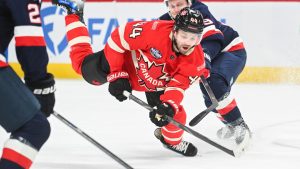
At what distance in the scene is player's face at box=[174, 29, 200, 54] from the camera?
291 cm

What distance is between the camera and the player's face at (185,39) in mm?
2912

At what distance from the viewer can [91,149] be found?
3322mm

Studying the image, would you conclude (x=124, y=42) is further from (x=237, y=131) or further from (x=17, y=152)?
(x=17, y=152)

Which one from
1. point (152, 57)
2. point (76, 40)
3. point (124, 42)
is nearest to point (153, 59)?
point (152, 57)

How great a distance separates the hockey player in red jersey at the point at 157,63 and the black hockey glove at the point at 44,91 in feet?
2.73

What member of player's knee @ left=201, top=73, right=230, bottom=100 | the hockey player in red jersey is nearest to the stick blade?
the hockey player in red jersey

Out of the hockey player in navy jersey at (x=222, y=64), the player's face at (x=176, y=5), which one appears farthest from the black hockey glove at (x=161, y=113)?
the player's face at (x=176, y=5)

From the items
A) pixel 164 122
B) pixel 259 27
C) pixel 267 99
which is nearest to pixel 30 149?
pixel 164 122

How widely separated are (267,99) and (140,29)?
220cm

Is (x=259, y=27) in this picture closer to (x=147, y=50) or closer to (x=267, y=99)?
(x=267, y=99)

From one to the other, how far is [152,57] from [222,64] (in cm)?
56

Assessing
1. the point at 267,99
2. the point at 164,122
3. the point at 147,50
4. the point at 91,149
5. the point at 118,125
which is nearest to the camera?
the point at 164,122

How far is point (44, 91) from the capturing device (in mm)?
2084

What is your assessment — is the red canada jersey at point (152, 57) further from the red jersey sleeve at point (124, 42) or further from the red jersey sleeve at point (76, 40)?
the red jersey sleeve at point (76, 40)
